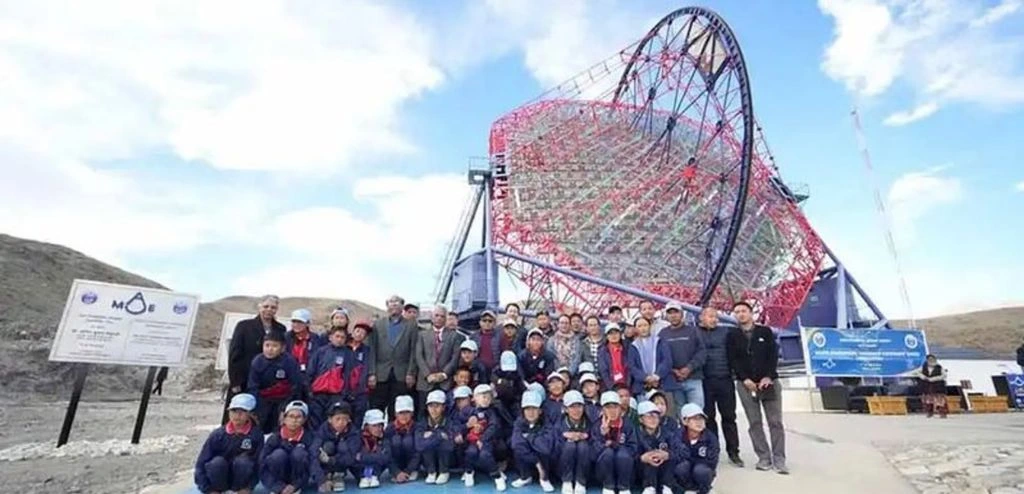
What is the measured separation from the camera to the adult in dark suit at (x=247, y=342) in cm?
649

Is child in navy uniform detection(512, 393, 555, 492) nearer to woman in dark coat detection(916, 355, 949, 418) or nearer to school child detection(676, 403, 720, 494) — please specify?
school child detection(676, 403, 720, 494)

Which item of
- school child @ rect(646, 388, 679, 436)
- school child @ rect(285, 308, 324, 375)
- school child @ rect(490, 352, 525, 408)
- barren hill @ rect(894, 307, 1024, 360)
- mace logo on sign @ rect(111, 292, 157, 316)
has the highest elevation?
barren hill @ rect(894, 307, 1024, 360)

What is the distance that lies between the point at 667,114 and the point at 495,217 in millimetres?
11357

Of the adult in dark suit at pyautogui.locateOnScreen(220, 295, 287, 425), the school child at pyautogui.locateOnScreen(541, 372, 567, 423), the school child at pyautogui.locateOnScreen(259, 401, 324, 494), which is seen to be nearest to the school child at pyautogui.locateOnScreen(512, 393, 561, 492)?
the school child at pyautogui.locateOnScreen(541, 372, 567, 423)

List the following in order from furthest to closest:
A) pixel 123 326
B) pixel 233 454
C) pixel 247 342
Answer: pixel 123 326 < pixel 247 342 < pixel 233 454

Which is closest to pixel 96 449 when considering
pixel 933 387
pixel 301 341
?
pixel 301 341

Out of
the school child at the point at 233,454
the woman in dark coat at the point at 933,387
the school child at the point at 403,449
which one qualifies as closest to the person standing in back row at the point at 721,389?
the school child at the point at 403,449

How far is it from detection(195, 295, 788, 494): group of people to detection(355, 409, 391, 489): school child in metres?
0.01

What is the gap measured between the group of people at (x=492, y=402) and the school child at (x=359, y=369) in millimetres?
17

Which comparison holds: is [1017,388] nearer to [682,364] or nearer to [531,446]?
[682,364]

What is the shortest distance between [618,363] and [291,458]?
3.62 m

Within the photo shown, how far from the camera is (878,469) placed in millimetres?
6441

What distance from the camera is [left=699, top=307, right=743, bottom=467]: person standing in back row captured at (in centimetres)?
664

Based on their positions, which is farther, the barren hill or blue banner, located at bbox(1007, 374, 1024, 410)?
the barren hill
